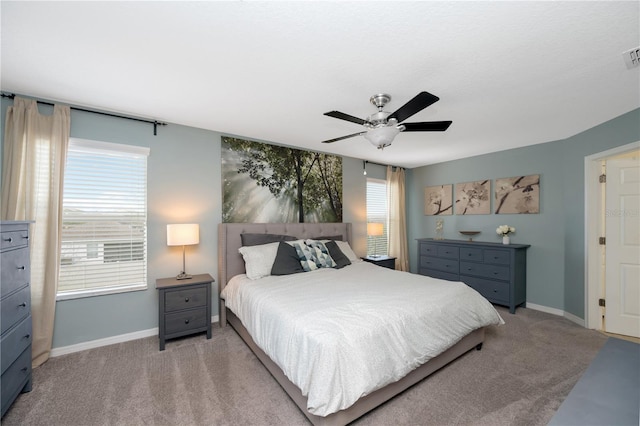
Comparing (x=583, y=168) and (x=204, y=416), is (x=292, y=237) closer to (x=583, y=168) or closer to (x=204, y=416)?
(x=204, y=416)

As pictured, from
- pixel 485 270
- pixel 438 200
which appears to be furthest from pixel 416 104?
pixel 438 200

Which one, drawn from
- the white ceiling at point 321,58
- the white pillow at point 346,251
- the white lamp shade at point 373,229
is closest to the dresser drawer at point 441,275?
the white lamp shade at point 373,229

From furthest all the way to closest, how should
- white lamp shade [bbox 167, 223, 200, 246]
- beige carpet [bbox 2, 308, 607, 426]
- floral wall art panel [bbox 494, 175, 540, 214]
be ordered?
1. floral wall art panel [bbox 494, 175, 540, 214]
2. white lamp shade [bbox 167, 223, 200, 246]
3. beige carpet [bbox 2, 308, 607, 426]

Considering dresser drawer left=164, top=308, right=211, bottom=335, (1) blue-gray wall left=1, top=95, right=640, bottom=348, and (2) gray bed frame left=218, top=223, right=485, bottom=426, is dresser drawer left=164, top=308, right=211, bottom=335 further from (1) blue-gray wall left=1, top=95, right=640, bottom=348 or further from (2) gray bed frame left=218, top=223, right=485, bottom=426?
(1) blue-gray wall left=1, top=95, right=640, bottom=348

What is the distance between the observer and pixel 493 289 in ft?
13.2

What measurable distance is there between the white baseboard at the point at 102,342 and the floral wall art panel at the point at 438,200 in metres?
5.02

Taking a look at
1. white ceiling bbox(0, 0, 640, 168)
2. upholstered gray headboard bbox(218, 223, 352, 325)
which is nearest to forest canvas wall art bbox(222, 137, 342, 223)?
upholstered gray headboard bbox(218, 223, 352, 325)

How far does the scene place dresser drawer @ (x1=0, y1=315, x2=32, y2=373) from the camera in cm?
168

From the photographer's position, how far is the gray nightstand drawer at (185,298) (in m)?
2.78

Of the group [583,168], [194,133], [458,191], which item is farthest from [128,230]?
[583,168]

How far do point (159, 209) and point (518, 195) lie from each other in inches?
205

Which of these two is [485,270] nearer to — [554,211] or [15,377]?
[554,211]

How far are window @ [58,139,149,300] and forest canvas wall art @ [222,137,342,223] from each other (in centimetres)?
99

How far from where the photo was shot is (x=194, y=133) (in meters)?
3.39
